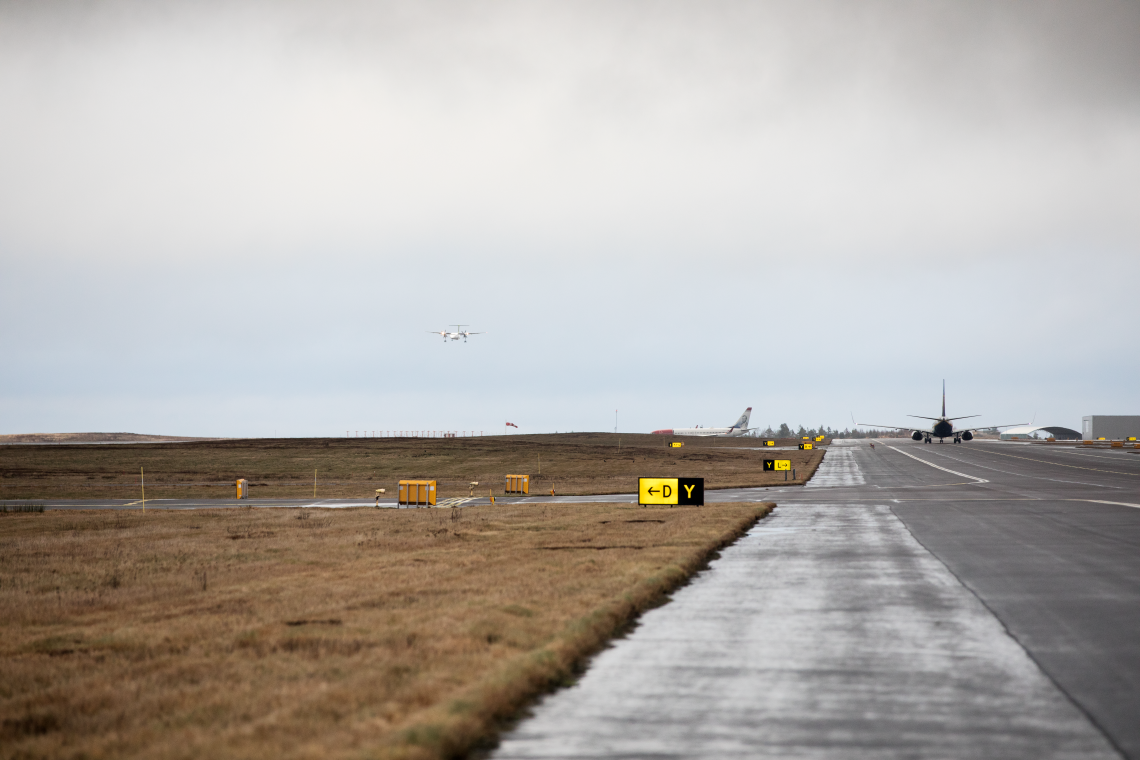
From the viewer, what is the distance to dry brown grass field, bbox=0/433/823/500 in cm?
5481

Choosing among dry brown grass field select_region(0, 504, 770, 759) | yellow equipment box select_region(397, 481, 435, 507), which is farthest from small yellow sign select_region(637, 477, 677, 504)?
yellow equipment box select_region(397, 481, 435, 507)

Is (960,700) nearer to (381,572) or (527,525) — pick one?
(381,572)

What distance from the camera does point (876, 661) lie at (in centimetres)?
1025

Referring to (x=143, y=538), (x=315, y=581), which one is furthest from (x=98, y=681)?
(x=143, y=538)

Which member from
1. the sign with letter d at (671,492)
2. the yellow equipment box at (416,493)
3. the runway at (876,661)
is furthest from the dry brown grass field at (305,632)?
the yellow equipment box at (416,493)

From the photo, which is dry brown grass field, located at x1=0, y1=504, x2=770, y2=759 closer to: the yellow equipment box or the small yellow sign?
the small yellow sign

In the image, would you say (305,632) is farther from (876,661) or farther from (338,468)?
(338,468)

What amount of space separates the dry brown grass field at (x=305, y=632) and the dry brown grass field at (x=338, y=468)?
1077 inches

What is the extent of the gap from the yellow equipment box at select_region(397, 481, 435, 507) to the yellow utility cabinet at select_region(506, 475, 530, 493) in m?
7.39

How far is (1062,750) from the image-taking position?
7.12 metres

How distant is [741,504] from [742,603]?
21.8m

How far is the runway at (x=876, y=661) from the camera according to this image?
7.46 meters

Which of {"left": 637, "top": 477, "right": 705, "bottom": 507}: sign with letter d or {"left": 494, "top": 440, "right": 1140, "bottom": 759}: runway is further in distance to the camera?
{"left": 637, "top": 477, "right": 705, "bottom": 507}: sign with letter d

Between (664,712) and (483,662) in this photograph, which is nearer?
(664,712)
